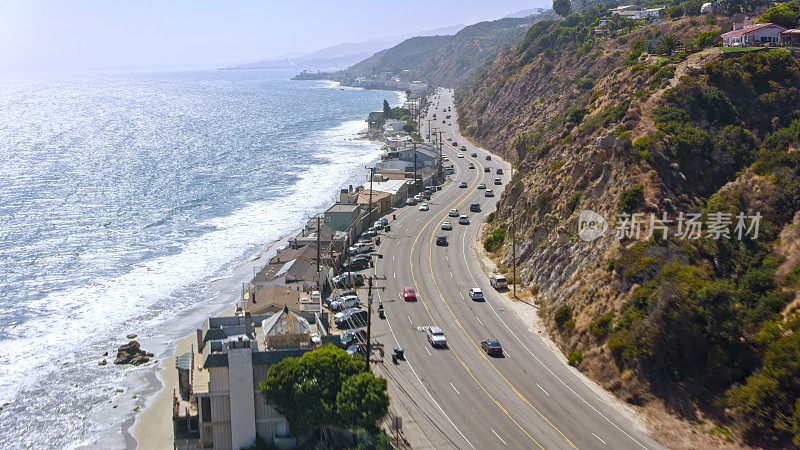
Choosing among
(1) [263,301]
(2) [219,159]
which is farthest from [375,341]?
(2) [219,159]

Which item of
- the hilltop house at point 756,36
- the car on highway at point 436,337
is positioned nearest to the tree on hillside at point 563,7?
the hilltop house at point 756,36

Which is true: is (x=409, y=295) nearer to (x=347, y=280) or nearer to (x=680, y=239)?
(x=347, y=280)

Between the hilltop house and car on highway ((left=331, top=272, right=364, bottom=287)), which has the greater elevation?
the hilltop house

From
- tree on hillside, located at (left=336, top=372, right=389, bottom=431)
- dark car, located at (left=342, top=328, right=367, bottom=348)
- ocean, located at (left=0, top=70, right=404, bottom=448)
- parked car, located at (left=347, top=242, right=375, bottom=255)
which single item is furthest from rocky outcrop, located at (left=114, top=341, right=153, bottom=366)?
tree on hillside, located at (left=336, top=372, right=389, bottom=431)

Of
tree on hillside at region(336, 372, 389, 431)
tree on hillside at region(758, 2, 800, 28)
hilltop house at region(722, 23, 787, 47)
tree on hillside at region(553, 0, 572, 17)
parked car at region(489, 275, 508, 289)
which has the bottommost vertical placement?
parked car at region(489, 275, 508, 289)

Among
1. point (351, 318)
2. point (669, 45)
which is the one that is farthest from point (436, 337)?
point (669, 45)

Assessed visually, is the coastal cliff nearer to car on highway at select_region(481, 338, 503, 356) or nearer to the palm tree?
the palm tree
